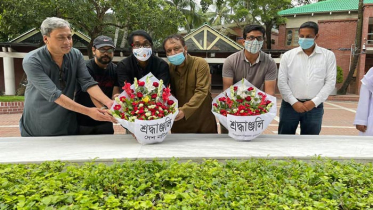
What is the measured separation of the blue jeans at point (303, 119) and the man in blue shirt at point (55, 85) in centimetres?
209

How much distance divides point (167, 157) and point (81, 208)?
838 millimetres

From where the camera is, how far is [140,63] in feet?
10.00

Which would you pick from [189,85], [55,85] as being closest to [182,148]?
[189,85]

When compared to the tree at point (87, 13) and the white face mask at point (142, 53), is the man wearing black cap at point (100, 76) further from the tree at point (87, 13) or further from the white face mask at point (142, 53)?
the tree at point (87, 13)

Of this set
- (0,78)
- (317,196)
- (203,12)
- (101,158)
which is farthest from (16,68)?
(317,196)

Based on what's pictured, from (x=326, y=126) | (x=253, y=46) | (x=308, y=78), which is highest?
(x=253, y=46)

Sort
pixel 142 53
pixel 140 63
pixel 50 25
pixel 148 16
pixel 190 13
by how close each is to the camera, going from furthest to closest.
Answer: pixel 190 13, pixel 148 16, pixel 140 63, pixel 142 53, pixel 50 25

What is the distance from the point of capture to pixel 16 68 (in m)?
18.7

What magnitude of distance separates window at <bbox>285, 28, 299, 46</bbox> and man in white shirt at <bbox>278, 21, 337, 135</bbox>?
→ 20.7 metres

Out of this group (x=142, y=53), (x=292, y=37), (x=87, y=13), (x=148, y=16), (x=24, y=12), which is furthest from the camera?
(x=292, y=37)

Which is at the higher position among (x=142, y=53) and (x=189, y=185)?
(x=142, y=53)

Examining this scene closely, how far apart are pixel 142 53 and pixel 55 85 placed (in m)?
0.85

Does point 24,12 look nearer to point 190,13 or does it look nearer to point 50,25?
point 50,25

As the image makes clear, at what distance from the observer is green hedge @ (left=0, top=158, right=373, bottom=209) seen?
164cm
